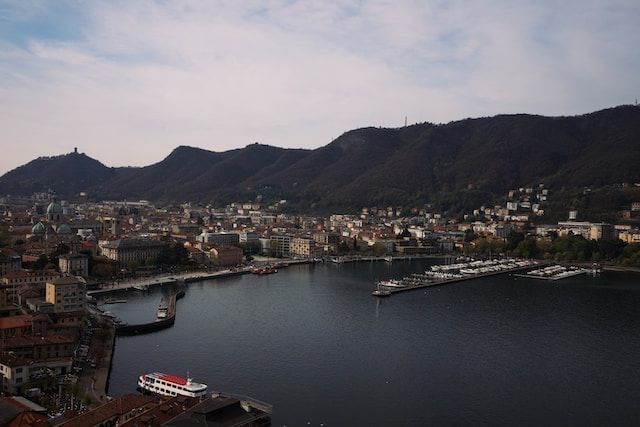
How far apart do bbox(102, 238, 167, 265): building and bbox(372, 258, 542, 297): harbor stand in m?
9.48

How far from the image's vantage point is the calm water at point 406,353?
1012 cm

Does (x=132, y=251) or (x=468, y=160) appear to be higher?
(x=468, y=160)

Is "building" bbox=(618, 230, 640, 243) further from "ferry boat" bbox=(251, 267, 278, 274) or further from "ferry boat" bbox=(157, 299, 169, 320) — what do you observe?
"ferry boat" bbox=(157, 299, 169, 320)

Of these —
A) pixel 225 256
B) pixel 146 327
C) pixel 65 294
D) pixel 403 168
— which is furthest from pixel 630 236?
pixel 403 168

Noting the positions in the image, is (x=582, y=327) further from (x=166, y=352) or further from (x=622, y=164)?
(x=622, y=164)

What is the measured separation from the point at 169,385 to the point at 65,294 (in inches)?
202

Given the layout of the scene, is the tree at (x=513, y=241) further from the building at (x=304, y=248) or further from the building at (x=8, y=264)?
the building at (x=8, y=264)

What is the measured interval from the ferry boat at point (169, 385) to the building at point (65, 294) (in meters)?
4.30

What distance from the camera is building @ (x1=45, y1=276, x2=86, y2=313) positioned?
1391 centimetres

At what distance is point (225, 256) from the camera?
A: 2788 centimetres

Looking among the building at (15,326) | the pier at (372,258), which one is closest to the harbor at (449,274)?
Result: the pier at (372,258)

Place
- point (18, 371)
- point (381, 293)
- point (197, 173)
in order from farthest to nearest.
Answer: point (197, 173) → point (381, 293) → point (18, 371)

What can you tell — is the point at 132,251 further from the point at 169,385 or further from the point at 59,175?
the point at 59,175

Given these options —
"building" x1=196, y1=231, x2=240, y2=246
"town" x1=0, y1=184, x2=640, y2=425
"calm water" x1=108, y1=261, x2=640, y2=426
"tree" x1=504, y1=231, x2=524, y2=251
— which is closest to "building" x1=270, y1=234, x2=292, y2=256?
"town" x1=0, y1=184, x2=640, y2=425
